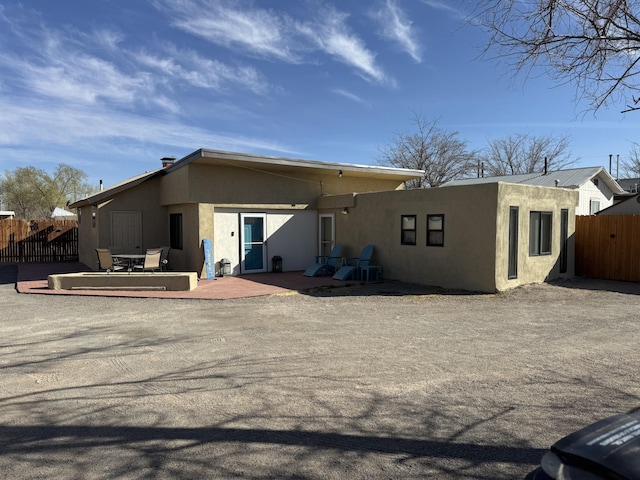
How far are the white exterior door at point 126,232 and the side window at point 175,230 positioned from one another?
1061mm

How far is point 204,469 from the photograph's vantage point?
307cm

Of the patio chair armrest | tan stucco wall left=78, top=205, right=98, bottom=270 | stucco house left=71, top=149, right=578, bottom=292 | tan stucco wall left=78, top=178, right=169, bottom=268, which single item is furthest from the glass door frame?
tan stucco wall left=78, top=205, right=98, bottom=270

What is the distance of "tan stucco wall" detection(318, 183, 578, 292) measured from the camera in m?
11.0

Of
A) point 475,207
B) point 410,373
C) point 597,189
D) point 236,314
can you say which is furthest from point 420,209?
point 597,189

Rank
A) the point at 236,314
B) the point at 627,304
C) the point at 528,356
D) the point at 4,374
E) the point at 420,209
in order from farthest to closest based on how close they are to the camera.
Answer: the point at 420,209
the point at 627,304
the point at 236,314
the point at 528,356
the point at 4,374

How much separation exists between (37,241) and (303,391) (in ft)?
68.7

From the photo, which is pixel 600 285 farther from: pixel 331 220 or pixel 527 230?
pixel 331 220

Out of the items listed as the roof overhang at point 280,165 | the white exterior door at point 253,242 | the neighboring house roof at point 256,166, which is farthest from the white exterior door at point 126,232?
the white exterior door at point 253,242

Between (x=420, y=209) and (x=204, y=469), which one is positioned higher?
(x=420, y=209)

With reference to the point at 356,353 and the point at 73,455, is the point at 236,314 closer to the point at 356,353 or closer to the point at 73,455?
the point at 356,353

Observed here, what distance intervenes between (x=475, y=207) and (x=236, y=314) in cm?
657

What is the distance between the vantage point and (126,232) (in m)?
15.7

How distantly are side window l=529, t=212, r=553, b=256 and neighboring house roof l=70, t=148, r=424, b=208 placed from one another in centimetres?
586

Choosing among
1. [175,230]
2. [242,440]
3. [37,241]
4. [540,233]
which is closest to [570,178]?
[540,233]
